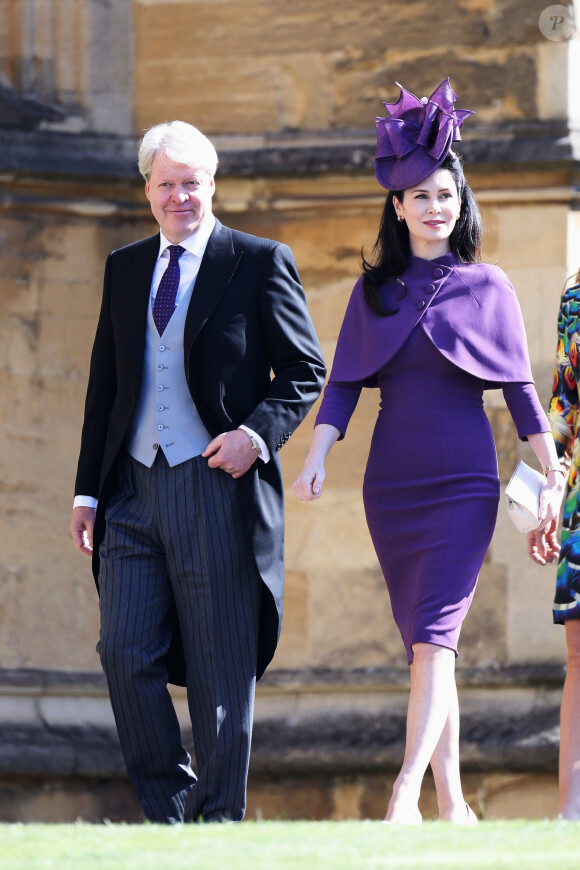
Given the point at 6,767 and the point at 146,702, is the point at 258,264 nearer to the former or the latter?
the point at 146,702

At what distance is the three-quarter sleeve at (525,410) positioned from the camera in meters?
4.49

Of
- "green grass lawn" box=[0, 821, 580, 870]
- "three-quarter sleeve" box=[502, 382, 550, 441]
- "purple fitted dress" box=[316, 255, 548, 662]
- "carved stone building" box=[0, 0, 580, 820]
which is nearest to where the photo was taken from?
"green grass lawn" box=[0, 821, 580, 870]

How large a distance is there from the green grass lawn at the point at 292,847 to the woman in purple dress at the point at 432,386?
762mm

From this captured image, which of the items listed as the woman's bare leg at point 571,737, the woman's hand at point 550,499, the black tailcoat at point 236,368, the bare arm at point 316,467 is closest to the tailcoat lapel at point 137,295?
A: the black tailcoat at point 236,368

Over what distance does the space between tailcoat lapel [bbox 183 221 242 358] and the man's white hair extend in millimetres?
181

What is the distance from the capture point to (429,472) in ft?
14.5

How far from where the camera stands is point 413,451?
175 inches

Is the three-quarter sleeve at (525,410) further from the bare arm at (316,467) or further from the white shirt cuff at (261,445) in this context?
the white shirt cuff at (261,445)

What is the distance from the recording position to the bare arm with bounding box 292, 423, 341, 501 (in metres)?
4.27

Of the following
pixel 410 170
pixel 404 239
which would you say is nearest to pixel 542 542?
pixel 404 239

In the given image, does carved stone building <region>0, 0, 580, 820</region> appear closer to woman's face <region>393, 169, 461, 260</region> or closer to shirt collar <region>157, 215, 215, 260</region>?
woman's face <region>393, 169, 461, 260</region>

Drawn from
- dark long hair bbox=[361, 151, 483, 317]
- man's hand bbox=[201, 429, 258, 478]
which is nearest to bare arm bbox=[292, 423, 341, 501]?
man's hand bbox=[201, 429, 258, 478]

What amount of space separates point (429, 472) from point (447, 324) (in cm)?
39

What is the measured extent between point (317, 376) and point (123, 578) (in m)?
0.74
